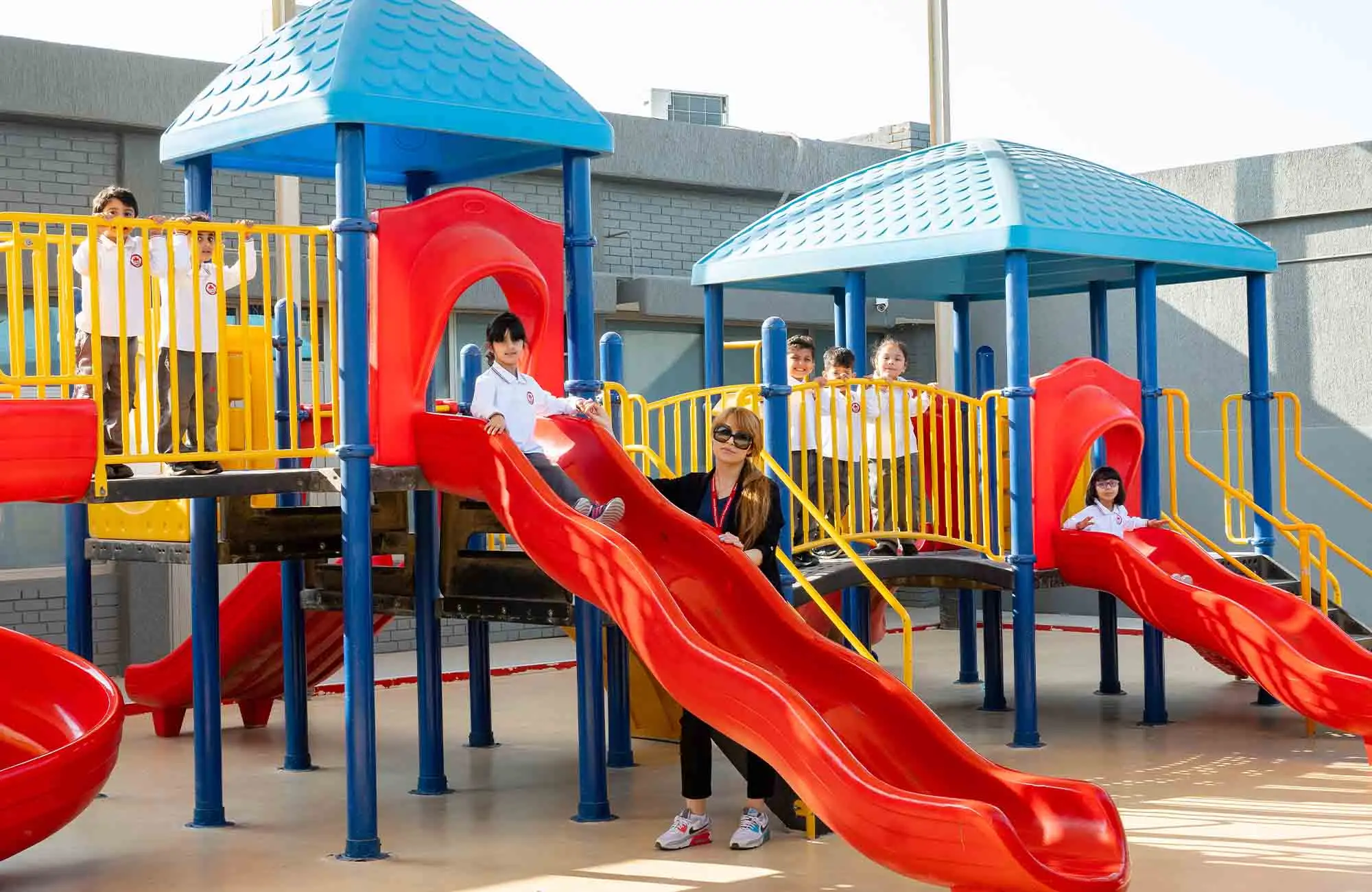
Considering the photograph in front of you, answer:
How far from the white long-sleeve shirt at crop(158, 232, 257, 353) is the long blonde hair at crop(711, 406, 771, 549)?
228 cm

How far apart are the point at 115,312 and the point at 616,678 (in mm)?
3452

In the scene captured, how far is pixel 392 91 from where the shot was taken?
726cm

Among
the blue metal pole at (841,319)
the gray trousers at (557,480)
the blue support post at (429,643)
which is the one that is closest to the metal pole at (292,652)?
the blue support post at (429,643)

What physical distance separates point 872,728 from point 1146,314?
4935 mm

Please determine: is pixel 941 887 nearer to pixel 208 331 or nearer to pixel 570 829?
pixel 570 829

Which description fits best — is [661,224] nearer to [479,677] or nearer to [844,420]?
[844,420]

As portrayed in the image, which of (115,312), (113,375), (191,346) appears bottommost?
(113,375)

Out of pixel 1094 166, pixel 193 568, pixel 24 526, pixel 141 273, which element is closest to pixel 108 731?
pixel 193 568

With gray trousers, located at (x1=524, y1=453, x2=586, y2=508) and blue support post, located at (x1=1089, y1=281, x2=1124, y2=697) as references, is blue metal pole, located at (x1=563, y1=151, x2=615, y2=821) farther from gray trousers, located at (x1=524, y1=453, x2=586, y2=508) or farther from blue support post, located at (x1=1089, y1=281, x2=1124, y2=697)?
blue support post, located at (x1=1089, y1=281, x2=1124, y2=697)

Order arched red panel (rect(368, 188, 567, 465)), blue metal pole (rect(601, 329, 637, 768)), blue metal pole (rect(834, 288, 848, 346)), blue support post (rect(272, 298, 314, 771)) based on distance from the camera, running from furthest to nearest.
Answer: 1. blue metal pole (rect(834, 288, 848, 346))
2. blue support post (rect(272, 298, 314, 771))
3. blue metal pole (rect(601, 329, 637, 768))
4. arched red panel (rect(368, 188, 567, 465))

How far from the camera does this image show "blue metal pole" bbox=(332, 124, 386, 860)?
7.13 metres

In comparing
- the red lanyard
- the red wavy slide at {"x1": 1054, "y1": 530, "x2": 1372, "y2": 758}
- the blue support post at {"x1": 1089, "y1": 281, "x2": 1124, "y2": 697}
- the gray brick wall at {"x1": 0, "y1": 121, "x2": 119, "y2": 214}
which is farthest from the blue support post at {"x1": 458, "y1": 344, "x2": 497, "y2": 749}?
the gray brick wall at {"x1": 0, "y1": 121, "x2": 119, "y2": 214}

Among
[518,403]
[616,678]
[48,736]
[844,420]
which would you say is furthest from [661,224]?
[48,736]

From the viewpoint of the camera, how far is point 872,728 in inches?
265
